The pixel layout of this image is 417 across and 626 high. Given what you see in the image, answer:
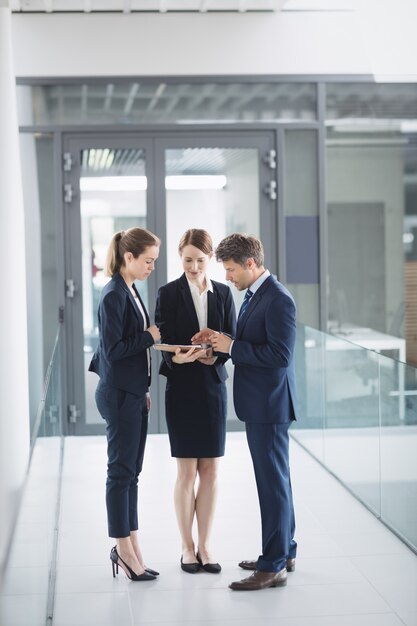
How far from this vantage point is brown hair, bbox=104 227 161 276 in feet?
15.1

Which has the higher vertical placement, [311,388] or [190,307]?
[190,307]

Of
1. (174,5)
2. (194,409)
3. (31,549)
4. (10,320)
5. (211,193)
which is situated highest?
(174,5)

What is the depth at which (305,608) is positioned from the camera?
169 inches

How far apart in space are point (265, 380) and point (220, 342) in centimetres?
28

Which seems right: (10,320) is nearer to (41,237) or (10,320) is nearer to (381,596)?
(381,596)

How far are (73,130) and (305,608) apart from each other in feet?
16.8

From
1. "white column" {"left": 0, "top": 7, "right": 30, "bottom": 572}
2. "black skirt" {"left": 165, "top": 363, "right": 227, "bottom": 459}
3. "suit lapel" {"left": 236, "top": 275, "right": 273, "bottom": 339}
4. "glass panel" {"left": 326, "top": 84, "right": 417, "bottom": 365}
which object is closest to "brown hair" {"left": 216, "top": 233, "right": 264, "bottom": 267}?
"suit lapel" {"left": 236, "top": 275, "right": 273, "bottom": 339}

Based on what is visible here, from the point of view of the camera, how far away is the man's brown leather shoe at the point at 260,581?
4551mm

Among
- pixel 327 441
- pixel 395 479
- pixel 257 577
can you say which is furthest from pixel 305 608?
pixel 327 441

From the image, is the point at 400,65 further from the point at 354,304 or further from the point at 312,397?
the point at 312,397

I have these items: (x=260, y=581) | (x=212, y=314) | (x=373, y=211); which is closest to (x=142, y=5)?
(x=373, y=211)

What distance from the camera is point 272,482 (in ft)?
14.8

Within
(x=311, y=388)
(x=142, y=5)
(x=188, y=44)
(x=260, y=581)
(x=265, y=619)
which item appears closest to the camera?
(x=265, y=619)

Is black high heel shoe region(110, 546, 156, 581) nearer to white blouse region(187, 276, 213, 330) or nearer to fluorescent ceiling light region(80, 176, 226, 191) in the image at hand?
white blouse region(187, 276, 213, 330)
